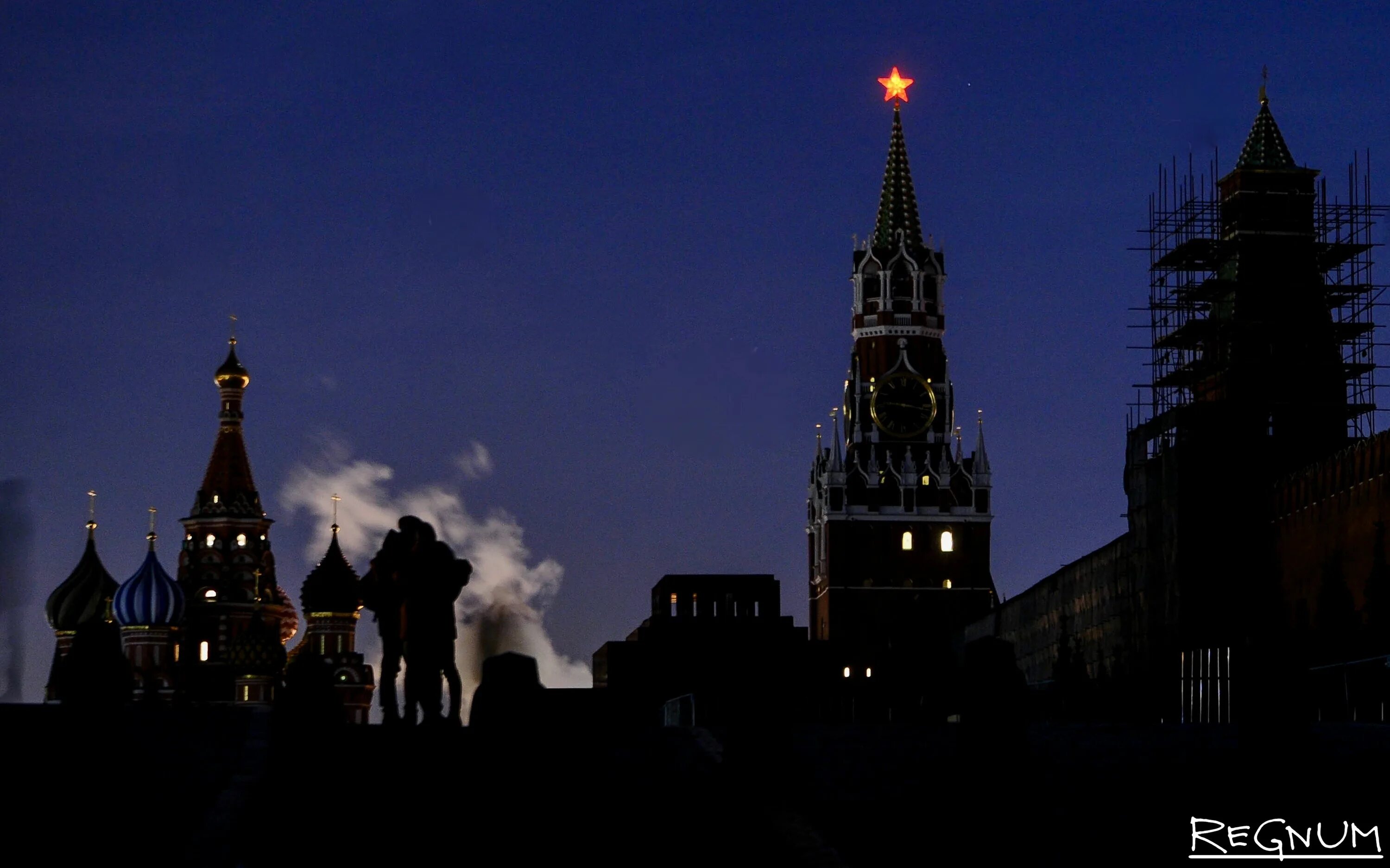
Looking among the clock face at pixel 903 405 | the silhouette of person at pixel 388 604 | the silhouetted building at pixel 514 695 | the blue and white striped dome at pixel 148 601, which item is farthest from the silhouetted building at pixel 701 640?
the silhouetted building at pixel 514 695

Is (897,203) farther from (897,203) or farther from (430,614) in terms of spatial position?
(430,614)

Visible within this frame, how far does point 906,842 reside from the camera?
728 inches

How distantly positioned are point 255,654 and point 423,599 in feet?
330

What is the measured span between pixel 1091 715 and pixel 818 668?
1645 inches

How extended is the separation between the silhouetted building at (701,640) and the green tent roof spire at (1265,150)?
2224cm

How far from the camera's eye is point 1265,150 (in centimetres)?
8575

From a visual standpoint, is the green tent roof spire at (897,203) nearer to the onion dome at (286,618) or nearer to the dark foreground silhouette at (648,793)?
the onion dome at (286,618)

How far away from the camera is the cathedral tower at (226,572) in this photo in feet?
405

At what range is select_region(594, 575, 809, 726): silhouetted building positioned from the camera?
101000 mm

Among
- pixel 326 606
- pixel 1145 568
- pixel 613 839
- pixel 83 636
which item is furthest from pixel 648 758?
pixel 326 606

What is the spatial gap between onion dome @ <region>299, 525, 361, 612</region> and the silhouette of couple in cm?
9788

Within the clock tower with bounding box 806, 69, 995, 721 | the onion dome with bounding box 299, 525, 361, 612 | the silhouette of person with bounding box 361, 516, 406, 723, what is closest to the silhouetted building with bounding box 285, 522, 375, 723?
the onion dome with bounding box 299, 525, 361, 612

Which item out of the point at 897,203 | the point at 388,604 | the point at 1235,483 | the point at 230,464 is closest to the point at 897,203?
the point at 897,203

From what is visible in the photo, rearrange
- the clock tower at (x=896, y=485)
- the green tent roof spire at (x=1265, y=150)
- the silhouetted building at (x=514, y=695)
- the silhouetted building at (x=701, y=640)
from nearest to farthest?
the silhouetted building at (x=514, y=695), the green tent roof spire at (x=1265, y=150), the silhouetted building at (x=701, y=640), the clock tower at (x=896, y=485)
